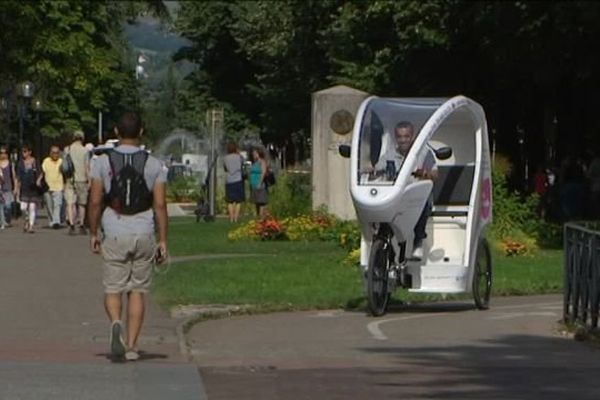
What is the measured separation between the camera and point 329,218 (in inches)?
1243

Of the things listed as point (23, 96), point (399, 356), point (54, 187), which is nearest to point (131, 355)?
point (399, 356)

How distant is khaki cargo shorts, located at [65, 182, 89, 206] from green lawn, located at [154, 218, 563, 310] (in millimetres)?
4399

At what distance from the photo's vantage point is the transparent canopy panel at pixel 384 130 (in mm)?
17328

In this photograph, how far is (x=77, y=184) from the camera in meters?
33.1

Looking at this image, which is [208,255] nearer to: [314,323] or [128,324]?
[314,323]

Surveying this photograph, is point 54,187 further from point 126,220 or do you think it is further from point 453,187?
point 126,220

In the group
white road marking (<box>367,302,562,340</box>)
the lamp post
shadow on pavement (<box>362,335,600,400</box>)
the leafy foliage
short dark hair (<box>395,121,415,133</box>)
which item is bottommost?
white road marking (<box>367,302,562,340</box>)

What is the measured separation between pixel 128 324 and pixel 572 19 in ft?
66.7

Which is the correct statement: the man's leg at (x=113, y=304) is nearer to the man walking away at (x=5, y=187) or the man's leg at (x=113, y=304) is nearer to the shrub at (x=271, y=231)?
the shrub at (x=271, y=231)

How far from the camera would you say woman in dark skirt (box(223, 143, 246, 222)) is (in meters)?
37.8

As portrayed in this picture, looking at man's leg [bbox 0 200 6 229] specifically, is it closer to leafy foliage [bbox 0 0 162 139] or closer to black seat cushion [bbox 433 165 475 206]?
leafy foliage [bbox 0 0 162 139]

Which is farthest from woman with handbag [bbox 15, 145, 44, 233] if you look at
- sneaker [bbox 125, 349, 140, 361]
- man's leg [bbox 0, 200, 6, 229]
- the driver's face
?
sneaker [bbox 125, 349, 140, 361]

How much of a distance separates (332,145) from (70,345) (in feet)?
60.3

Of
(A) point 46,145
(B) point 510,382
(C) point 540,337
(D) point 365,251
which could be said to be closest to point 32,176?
(D) point 365,251
